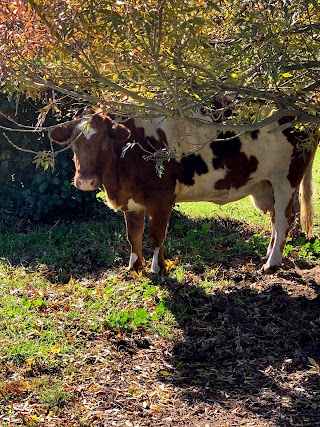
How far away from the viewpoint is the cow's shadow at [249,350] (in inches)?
214

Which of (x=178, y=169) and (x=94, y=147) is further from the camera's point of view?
(x=178, y=169)

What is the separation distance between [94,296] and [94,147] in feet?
4.96

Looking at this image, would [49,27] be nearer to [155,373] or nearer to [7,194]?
[155,373]

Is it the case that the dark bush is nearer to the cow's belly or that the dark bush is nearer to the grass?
the grass

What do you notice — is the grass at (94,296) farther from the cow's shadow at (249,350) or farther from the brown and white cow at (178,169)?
the brown and white cow at (178,169)

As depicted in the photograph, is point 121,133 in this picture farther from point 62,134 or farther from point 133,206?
point 133,206

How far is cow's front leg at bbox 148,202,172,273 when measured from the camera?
8008 mm

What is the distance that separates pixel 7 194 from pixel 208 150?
4.08 meters

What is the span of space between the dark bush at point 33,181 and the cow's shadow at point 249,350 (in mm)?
3345

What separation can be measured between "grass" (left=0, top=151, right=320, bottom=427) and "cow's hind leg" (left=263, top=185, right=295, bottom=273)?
1.02 ft

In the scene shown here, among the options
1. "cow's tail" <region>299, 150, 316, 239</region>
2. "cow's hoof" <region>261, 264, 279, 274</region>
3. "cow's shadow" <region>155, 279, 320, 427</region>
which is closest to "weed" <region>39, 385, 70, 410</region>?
"cow's shadow" <region>155, 279, 320, 427</region>

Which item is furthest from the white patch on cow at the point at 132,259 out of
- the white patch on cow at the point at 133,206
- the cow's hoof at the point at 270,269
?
the cow's hoof at the point at 270,269

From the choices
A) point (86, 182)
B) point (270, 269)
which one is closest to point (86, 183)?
point (86, 182)

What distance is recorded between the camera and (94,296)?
24.7 ft
